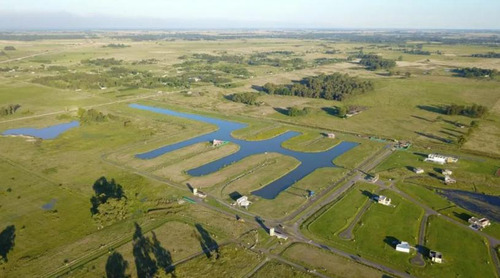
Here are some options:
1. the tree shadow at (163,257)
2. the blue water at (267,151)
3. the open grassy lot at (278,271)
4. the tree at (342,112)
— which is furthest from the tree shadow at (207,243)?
the tree at (342,112)

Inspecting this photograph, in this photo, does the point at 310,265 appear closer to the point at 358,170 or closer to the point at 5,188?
the point at 358,170

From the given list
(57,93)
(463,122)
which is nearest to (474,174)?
(463,122)

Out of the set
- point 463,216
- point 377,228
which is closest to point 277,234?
point 377,228

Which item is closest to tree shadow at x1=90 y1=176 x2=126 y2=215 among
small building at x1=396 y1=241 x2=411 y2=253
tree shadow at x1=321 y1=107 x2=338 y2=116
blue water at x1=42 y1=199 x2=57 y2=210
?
blue water at x1=42 y1=199 x2=57 y2=210

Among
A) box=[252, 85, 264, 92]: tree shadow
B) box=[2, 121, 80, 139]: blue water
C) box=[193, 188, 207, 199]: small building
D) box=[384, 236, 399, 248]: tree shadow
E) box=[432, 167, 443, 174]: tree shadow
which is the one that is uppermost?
box=[252, 85, 264, 92]: tree shadow

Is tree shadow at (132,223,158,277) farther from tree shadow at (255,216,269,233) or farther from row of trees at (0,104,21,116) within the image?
row of trees at (0,104,21,116)

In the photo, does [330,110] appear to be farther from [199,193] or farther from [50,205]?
[50,205]
